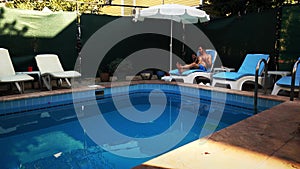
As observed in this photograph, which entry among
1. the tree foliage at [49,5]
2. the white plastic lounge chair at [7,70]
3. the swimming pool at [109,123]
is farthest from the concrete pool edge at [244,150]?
the tree foliage at [49,5]

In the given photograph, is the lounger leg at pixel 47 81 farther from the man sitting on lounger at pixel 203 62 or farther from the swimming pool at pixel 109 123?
the man sitting on lounger at pixel 203 62

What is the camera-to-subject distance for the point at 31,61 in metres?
6.05

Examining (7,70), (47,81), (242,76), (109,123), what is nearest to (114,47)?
(47,81)

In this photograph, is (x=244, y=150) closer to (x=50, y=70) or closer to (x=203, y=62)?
(x=203, y=62)

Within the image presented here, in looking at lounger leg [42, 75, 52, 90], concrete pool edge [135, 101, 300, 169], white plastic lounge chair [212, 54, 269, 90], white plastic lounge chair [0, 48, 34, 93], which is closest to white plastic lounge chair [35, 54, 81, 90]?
lounger leg [42, 75, 52, 90]

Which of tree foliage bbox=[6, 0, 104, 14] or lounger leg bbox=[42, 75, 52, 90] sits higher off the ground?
tree foliage bbox=[6, 0, 104, 14]

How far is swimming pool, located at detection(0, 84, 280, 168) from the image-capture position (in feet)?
8.79

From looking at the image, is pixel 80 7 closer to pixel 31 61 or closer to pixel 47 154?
pixel 31 61

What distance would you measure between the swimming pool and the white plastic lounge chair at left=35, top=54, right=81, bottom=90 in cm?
63

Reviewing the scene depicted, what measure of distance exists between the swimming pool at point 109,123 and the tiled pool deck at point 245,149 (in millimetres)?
806

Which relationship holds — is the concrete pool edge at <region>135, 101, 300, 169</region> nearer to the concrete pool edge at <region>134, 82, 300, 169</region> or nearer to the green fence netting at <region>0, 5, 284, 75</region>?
the concrete pool edge at <region>134, 82, 300, 169</region>

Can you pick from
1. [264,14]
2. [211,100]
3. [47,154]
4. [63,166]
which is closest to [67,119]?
[47,154]

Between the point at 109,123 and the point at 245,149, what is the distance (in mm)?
2561

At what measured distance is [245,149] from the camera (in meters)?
2.00
